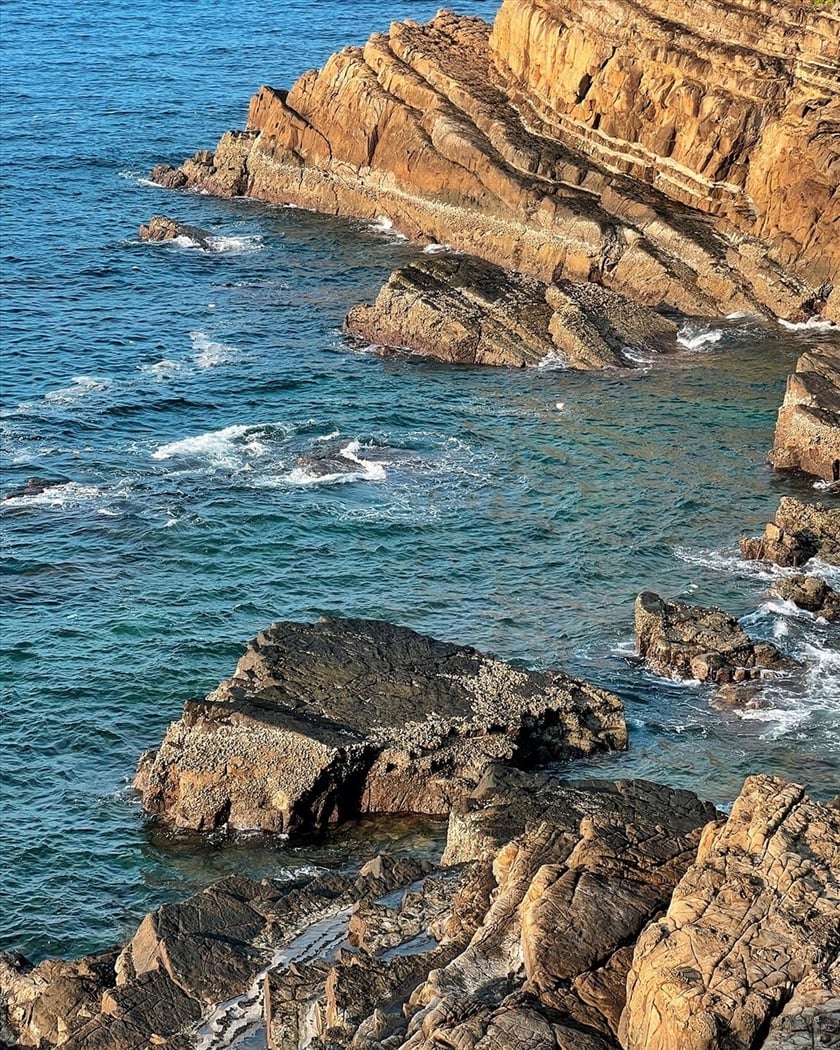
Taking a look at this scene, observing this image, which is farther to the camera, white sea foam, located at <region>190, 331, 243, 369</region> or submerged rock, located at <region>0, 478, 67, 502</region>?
white sea foam, located at <region>190, 331, 243, 369</region>

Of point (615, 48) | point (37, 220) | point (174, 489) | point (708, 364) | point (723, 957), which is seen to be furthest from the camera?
point (37, 220)

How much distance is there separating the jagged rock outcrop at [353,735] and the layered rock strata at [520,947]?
3.67 meters

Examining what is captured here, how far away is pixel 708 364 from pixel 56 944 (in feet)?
150

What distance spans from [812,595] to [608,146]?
41337 millimetres

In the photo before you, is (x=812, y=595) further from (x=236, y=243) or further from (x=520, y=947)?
(x=236, y=243)

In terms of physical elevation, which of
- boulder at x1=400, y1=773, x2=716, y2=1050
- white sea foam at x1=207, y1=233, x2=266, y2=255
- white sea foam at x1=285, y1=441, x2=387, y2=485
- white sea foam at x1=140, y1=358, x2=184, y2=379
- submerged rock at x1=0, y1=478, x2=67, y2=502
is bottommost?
submerged rock at x1=0, y1=478, x2=67, y2=502

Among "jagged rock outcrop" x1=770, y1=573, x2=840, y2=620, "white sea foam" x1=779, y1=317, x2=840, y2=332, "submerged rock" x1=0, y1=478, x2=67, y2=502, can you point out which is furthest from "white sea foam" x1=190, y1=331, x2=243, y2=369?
"jagged rock outcrop" x1=770, y1=573, x2=840, y2=620

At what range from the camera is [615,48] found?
293 ft

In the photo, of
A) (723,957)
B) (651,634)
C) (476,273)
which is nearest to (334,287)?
(476,273)

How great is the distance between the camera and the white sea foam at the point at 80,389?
253 feet

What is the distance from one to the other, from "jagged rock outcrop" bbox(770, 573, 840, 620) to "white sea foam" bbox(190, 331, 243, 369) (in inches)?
1371

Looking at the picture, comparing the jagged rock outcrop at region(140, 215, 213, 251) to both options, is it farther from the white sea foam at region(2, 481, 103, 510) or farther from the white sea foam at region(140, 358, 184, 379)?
the white sea foam at region(2, 481, 103, 510)

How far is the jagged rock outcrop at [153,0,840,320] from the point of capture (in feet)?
268

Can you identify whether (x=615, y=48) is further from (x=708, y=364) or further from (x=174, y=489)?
(x=174, y=489)
